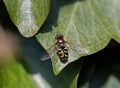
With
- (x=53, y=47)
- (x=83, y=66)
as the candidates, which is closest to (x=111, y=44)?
(x=83, y=66)

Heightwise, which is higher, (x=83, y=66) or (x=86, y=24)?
(x=86, y=24)

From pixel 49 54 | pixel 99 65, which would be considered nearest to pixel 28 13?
pixel 49 54

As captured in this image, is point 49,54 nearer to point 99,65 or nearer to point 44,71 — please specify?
point 44,71

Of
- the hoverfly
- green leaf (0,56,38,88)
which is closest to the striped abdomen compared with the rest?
the hoverfly

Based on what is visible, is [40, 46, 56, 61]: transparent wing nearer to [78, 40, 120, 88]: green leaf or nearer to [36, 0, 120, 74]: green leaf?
[36, 0, 120, 74]: green leaf

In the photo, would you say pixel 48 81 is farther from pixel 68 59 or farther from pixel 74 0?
pixel 74 0

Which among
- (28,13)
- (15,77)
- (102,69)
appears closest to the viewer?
(28,13)

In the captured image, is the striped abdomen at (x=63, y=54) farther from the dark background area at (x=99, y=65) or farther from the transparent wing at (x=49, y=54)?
the dark background area at (x=99, y=65)
